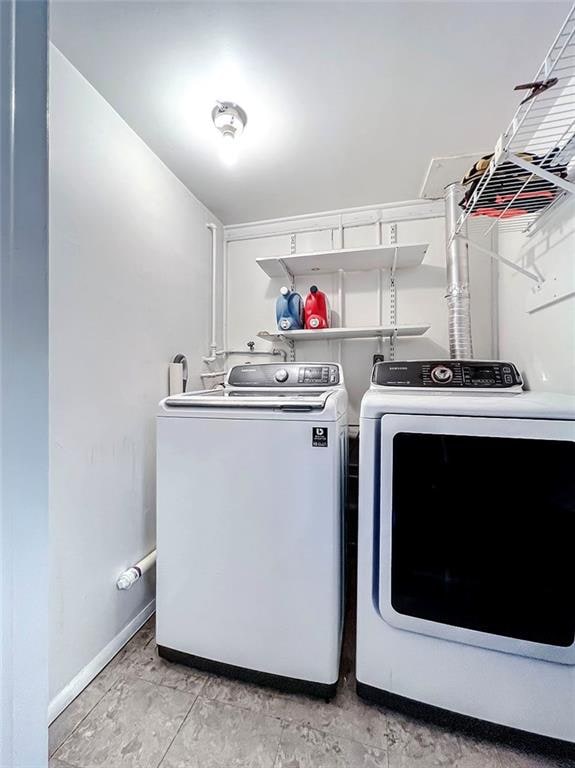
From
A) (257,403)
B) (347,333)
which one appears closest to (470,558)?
(257,403)

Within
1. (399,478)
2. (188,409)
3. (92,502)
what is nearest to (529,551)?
(399,478)

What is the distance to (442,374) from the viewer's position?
1369mm

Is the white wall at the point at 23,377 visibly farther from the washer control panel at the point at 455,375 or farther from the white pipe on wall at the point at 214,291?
the white pipe on wall at the point at 214,291

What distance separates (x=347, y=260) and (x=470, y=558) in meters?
1.70

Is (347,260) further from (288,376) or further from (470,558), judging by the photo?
(470,558)

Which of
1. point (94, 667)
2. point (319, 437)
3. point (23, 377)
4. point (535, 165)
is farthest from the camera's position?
point (94, 667)

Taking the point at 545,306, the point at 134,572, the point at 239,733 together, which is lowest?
the point at 239,733

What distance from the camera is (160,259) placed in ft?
5.59

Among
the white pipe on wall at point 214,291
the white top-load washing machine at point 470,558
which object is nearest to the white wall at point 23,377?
the white top-load washing machine at point 470,558

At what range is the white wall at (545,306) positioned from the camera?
118cm

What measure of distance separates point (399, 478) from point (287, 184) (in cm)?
179

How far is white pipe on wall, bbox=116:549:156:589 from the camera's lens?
1344 millimetres

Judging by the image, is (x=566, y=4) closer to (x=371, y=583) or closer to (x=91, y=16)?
(x=91, y=16)

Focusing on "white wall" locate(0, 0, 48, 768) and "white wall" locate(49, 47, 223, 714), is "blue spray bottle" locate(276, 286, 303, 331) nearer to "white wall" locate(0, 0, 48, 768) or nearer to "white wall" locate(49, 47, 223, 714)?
"white wall" locate(49, 47, 223, 714)
